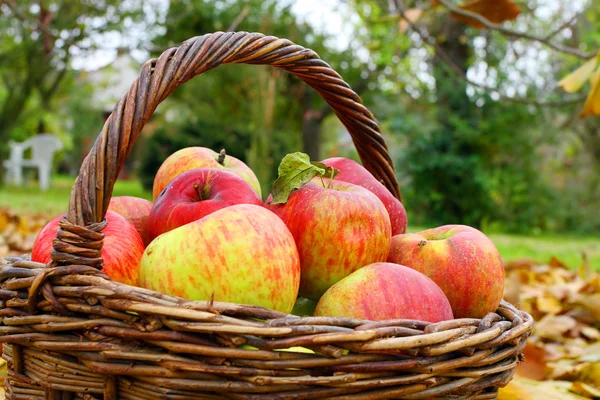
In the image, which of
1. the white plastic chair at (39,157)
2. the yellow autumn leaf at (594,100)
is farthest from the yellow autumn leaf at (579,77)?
the white plastic chair at (39,157)

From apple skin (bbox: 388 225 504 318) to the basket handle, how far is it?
16.6 inches

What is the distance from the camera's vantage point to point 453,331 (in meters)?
0.87

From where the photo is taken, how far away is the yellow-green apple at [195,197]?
1.14 m

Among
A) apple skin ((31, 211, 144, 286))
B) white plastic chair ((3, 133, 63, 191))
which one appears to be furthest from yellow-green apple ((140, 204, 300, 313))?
white plastic chair ((3, 133, 63, 191))

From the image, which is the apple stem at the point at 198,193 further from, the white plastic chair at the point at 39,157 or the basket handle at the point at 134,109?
the white plastic chair at the point at 39,157

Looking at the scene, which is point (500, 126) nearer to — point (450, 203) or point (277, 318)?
point (450, 203)

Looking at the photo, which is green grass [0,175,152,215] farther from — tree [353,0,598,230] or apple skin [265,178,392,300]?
tree [353,0,598,230]

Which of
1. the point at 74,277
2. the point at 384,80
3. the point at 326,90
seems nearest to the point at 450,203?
the point at 384,80

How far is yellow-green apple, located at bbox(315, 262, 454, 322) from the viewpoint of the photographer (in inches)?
39.6

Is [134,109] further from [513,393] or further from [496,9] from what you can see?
[496,9]

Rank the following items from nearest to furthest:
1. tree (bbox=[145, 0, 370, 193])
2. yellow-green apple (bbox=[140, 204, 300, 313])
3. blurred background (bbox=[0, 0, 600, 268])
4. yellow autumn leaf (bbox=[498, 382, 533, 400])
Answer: yellow-green apple (bbox=[140, 204, 300, 313])
yellow autumn leaf (bbox=[498, 382, 533, 400])
blurred background (bbox=[0, 0, 600, 268])
tree (bbox=[145, 0, 370, 193])

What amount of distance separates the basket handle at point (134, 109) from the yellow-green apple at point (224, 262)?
0.11 meters

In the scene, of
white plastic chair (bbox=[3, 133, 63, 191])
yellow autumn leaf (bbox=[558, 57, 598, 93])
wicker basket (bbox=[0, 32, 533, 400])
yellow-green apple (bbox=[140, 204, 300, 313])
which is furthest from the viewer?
white plastic chair (bbox=[3, 133, 63, 191])

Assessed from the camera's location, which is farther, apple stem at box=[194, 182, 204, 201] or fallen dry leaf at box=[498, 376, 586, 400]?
fallen dry leaf at box=[498, 376, 586, 400]
